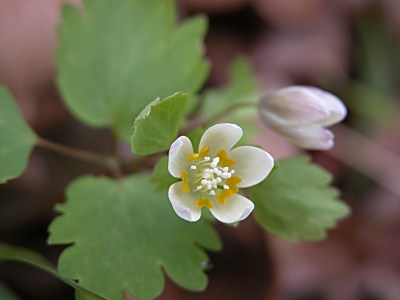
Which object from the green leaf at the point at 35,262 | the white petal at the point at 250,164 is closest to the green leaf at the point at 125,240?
the green leaf at the point at 35,262

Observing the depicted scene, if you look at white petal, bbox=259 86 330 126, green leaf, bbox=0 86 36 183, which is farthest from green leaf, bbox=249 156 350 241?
green leaf, bbox=0 86 36 183

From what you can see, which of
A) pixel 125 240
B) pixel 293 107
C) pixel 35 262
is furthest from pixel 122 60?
pixel 35 262

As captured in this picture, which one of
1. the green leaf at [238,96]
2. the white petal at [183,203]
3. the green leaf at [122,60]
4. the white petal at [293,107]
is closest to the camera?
the white petal at [183,203]

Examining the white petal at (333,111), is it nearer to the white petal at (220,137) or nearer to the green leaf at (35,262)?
the white petal at (220,137)

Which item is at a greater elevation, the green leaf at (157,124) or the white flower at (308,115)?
the green leaf at (157,124)

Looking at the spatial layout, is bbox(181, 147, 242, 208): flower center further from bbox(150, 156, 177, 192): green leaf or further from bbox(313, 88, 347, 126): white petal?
bbox(313, 88, 347, 126): white petal
